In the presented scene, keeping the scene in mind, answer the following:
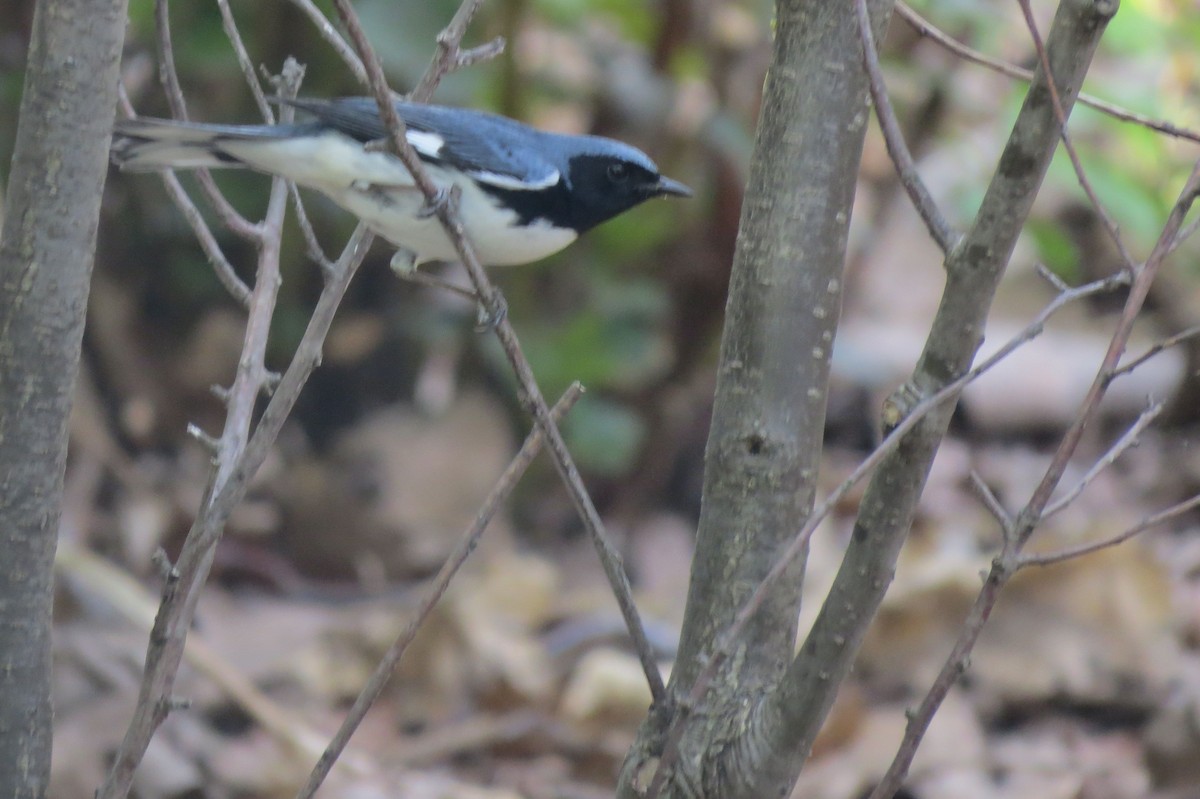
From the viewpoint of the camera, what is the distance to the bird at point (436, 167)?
86.4 inches

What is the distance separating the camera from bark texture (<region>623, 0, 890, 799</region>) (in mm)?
1762

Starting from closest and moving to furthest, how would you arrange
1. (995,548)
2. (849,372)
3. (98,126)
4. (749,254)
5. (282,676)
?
(98,126), (749,254), (282,676), (995,548), (849,372)

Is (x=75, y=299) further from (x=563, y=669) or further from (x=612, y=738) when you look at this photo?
(x=563, y=669)

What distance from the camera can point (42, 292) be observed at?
63.2 inches

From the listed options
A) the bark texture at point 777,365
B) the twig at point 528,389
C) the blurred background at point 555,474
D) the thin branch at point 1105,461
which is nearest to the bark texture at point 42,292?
the twig at point 528,389

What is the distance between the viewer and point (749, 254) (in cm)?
181

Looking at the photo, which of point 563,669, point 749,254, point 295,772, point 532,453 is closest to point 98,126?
point 532,453

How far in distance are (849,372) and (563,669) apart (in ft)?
5.74

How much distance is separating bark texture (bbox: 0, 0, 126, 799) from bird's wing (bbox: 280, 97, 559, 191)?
81cm

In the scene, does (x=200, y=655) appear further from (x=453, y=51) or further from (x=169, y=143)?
(x=453, y=51)

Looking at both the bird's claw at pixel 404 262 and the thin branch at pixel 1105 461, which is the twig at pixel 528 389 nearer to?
the thin branch at pixel 1105 461

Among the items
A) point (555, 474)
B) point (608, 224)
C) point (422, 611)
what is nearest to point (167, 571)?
point (422, 611)

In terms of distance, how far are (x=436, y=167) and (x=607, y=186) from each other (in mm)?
351

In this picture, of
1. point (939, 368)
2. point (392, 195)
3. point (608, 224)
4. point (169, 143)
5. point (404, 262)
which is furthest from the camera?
point (608, 224)
